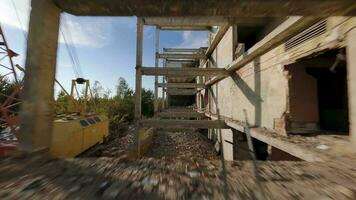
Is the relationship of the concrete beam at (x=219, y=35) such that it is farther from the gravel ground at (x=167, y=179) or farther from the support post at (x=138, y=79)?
the gravel ground at (x=167, y=179)

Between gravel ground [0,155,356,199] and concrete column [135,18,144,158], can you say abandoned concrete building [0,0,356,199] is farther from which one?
concrete column [135,18,144,158]

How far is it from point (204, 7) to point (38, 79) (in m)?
1.56

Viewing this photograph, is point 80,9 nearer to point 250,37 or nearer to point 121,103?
point 250,37

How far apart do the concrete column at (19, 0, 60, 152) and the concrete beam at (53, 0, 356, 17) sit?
0.61 feet


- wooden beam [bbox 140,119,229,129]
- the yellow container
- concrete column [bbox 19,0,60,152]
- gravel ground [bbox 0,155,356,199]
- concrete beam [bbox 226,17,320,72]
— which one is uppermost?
concrete beam [bbox 226,17,320,72]

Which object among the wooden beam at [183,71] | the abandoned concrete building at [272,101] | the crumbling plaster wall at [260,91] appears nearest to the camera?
the abandoned concrete building at [272,101]

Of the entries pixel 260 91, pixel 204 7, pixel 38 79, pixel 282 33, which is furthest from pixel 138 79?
pixel 204 7

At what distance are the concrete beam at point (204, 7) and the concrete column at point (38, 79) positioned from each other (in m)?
0.19

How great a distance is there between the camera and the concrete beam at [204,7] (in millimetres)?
1817

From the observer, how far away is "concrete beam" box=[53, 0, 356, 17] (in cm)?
182

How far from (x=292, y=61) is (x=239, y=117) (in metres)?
3.61

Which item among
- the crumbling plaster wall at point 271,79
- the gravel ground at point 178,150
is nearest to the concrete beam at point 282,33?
the crumbling plaster wall at point 271,79

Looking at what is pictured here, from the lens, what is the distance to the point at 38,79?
187 cm

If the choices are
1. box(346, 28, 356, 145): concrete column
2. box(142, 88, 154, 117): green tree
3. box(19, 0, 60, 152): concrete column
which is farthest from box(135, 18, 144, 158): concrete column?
box(142, 88, 154, 117): green tree
